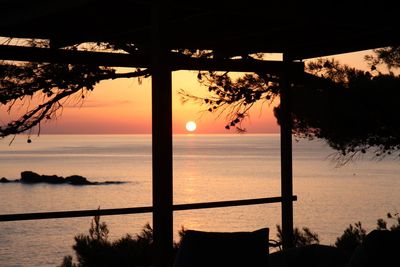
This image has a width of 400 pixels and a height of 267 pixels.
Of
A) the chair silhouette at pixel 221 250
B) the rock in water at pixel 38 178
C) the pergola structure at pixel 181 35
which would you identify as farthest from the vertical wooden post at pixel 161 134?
the rock in water at pixel 38 178

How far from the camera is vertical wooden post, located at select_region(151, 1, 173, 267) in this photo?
12.9 feet

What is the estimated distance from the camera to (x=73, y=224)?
42.1 m

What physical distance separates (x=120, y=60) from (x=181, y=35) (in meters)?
1.37

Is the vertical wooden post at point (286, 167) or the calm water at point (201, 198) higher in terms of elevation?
the vertical wooden post at point (286, 167)

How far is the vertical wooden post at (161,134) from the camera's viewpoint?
12.9ft

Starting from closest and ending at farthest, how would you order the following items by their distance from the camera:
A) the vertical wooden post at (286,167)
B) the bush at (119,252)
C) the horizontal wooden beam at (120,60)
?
the horizontal wooden beam at (120,60)
the vertical wooden post at (286,167)
the bush at (119,252)

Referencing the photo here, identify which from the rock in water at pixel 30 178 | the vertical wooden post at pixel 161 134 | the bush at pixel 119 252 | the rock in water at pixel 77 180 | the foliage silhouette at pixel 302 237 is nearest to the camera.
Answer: the vertical wooden post at pixel 161 134

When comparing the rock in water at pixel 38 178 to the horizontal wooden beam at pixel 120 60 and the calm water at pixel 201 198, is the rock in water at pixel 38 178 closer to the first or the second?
the calm water at pixel 201 198

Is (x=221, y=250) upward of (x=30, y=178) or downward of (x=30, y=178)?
upward

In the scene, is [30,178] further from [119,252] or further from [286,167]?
[286,167]

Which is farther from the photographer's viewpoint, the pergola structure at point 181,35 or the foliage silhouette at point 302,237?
the foliage silhouette at point 302,237

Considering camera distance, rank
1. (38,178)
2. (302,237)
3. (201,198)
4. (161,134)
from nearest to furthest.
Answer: (161,134) < (302,237) < (201,198) < (38,178)

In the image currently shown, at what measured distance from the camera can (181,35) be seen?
19.5 ft

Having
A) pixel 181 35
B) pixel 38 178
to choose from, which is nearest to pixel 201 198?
pixel 38 178
